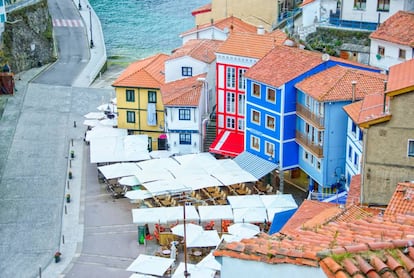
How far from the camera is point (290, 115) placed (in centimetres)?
5306

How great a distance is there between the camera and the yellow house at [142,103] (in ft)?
208

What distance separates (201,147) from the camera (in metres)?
60.7

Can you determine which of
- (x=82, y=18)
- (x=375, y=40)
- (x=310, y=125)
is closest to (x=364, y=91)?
(x=310, y=125)

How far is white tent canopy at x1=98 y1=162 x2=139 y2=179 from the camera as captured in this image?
5553 centimetres

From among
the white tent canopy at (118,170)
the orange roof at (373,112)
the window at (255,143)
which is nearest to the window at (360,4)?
the window at (255,143)

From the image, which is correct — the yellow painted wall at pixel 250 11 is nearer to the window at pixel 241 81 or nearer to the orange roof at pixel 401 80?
the window at pixel 241 81

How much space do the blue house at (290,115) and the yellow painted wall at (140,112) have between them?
32.1 ft

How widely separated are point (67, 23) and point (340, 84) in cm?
6092

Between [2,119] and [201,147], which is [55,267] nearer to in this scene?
[201,147]

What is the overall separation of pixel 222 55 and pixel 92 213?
1514 cm

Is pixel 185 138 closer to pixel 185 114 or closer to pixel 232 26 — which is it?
pixel 185 114

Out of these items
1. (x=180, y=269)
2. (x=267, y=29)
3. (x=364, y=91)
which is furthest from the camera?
(x=267, y=29)

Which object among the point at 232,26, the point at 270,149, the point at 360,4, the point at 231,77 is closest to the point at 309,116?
the point at 270,149

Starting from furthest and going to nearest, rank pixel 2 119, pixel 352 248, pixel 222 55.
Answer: pixel 2 119, pixel 222 55, pixel 352 248
